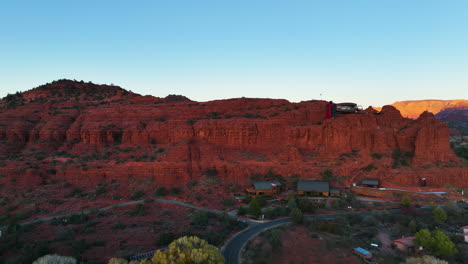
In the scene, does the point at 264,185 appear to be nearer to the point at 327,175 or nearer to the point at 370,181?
the point at 327,175

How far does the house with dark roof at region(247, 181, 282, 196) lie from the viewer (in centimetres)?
3278

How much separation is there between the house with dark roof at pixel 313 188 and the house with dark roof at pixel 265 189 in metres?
2.58

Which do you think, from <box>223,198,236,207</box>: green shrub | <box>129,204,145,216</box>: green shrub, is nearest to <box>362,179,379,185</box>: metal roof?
<box>223,198,236,207</box>: green shrub

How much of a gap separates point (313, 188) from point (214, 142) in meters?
16.0

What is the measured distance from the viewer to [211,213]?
28156 mm

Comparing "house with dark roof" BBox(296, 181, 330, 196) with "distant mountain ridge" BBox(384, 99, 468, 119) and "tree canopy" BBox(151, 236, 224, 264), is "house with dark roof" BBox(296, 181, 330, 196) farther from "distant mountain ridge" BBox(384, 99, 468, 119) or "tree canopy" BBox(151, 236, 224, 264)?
"distant mountain ridge" BBox(384, 99, 468, 119)

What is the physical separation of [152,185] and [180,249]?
20819 millimetres

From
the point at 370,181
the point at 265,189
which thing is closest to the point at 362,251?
the point at 265,189

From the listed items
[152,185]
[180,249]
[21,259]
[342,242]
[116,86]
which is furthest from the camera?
[116,86]

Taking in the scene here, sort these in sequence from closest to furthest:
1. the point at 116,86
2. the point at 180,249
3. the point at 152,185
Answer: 1. the point at 180,249
2. the point at 152,185
3. the point at 116,86

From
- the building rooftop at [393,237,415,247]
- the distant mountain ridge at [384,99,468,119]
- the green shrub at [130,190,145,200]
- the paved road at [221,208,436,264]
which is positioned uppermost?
the distant mountain ridge at [384,99,468,119]

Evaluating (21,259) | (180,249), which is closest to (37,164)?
(21,259)

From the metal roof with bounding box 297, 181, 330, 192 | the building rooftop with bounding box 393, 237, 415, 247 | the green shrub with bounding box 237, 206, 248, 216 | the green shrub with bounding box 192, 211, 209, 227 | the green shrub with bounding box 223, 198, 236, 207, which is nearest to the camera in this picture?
the building rooftop with bounding box 393, 237, 415, 247

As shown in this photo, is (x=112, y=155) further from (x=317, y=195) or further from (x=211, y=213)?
(x=317, y=195)
